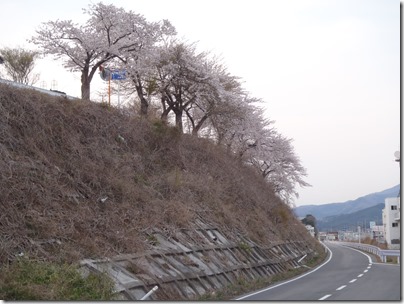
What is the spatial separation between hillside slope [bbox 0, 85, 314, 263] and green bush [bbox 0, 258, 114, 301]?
526mm

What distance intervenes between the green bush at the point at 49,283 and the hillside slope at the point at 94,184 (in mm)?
526

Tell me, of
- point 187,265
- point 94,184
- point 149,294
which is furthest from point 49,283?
point 94,184

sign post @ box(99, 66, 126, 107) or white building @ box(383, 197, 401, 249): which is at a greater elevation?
sign post @ box(99, 66, 126, 107)

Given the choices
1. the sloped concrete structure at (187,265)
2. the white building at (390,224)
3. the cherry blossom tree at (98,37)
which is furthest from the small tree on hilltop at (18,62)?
the white building at (390,224)

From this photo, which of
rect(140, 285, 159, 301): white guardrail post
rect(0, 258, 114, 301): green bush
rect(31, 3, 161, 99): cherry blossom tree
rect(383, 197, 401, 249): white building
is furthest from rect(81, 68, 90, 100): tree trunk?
rect(383, 197, 401, 249): white building

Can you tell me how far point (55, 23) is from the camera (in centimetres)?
3098

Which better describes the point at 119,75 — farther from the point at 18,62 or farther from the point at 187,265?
the point at 187,265

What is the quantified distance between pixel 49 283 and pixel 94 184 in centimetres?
661

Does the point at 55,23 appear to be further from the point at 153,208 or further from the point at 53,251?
the point at 53,251

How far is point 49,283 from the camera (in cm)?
1058

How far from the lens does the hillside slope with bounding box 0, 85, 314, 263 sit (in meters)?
12.9

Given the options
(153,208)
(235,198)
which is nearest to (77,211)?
(153,208)

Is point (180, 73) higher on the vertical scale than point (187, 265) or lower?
higher

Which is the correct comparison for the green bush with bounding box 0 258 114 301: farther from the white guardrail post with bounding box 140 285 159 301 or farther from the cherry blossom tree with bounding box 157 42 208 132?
the cherry blossom tree with bounding box 157 42 208 132
